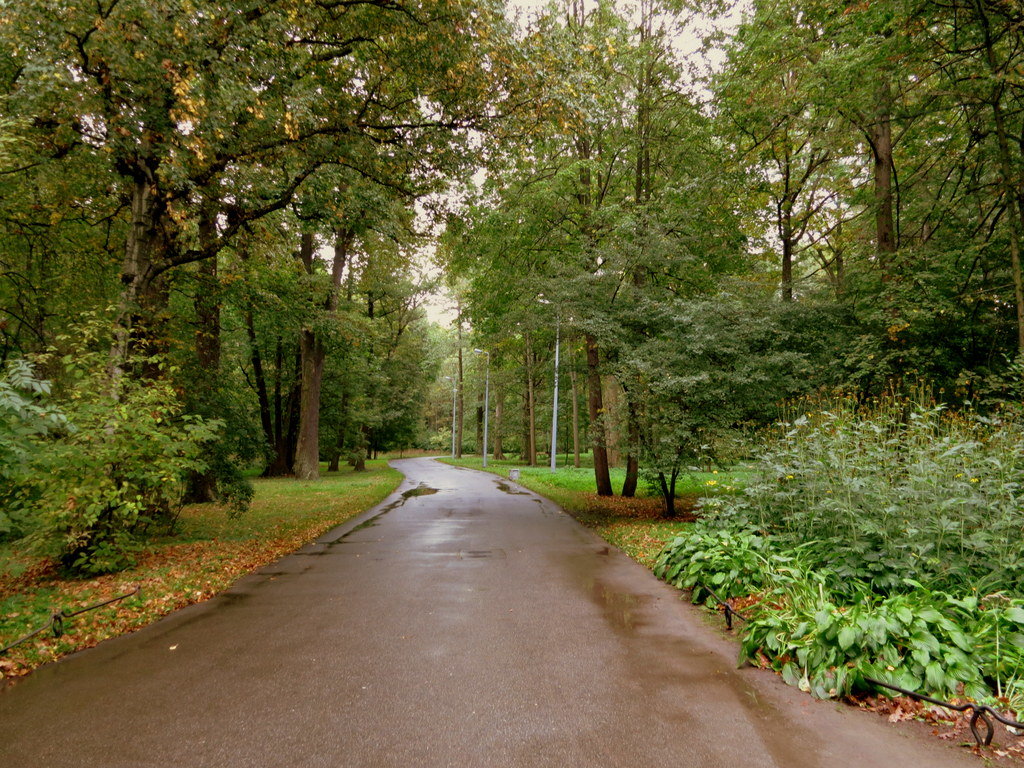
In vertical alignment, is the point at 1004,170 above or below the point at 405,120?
below

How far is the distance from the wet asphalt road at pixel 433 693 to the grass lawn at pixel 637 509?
7.08 feet

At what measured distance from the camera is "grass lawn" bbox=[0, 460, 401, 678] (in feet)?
14.1

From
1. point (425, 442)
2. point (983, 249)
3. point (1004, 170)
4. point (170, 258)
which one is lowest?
point (425, 442)

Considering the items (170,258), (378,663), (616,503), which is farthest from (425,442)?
(378,663)

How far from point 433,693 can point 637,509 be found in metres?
9.28

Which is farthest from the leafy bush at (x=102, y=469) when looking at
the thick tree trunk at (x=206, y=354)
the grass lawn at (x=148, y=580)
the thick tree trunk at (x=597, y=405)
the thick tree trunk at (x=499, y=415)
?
the thick tree trunk at (x=499, y=415)

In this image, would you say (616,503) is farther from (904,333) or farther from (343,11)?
(343,11)

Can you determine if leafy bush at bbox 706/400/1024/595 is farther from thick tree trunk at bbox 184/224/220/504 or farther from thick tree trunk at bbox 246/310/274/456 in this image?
thick tree trunk at bbox 246/310/274/456

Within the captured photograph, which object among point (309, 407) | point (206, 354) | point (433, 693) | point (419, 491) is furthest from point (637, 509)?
point (309, 407)

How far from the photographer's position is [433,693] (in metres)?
3.35

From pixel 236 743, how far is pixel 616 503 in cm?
1103

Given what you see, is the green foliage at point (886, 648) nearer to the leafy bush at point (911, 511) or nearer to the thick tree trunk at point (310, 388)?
the leafy bush at point (911, 511)

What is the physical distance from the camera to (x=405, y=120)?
8562 millimetres

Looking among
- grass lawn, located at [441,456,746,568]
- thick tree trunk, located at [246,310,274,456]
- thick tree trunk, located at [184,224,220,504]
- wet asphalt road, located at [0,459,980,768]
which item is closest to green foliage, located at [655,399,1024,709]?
wet asphalt road, located at [0,459,980,768]
